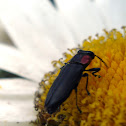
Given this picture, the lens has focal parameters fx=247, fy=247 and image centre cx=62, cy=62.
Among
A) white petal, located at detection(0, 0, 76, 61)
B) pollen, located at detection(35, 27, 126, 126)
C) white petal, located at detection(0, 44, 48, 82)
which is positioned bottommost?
pollen, located at detection(35, 27, 126, 126)

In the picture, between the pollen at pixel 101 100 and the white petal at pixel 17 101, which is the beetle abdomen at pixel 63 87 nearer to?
the pollen at pixel 101 100

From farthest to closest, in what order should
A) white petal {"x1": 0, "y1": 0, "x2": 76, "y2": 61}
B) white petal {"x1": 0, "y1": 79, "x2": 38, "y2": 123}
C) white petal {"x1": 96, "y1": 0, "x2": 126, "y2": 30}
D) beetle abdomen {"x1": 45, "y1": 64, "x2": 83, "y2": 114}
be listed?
white petal {"x1": 96, "y1": 0, "x2": 126, "y2": 30} < white petal {"x1": 0, "y1": 0, "x2": 76, "y2": 61} < white petal {"x1": 0, "y1": 79, "x2": 38, "y2": 123} < beetle abdomen {"x1": 45, "y1": 64, "x2": 83, "y2": 114}

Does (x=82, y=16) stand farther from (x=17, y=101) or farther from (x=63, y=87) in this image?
(x=63, y=87)

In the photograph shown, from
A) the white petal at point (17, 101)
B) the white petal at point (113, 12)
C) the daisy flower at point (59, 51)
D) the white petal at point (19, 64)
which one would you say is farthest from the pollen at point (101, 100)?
the white petal at point (113, 12)

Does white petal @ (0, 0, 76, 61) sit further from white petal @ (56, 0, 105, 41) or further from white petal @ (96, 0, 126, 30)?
white petal @ (96, 0, 126, 30)

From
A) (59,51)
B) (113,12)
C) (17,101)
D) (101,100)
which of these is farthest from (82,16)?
(101,100)

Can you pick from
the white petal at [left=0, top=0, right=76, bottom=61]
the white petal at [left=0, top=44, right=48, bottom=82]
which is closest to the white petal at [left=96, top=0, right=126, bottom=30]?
the white petal at [left=0, top=0, right=76, bottom=61]
